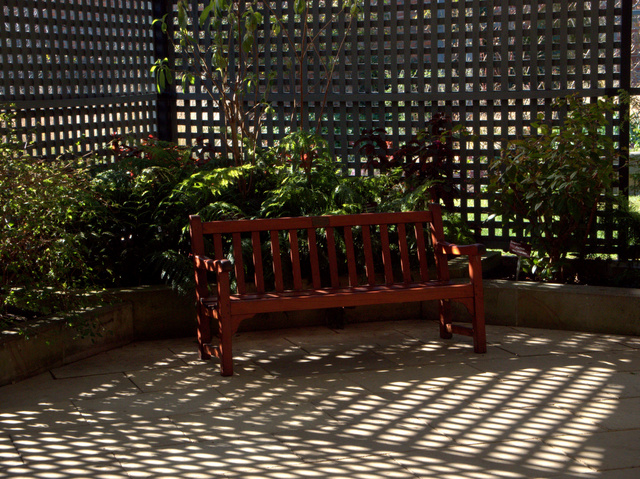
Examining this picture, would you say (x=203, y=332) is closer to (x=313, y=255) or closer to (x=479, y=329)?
(x=313, y=255)

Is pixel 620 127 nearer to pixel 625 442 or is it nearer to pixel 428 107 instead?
pixel 428 107

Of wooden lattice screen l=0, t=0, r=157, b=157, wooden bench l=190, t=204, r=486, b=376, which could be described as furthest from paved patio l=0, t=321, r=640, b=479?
wooden lattice screen l=0, t=0, r=157, b=157

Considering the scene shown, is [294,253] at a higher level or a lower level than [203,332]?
higher

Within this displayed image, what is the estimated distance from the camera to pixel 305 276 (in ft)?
20.2

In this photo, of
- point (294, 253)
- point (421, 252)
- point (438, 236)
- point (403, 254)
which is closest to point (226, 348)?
point (294, 253)

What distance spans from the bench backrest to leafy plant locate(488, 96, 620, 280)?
2.48 feet

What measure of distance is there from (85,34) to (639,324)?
5.04 metres

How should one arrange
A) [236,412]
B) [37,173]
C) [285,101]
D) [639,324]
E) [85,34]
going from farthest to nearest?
[285,101], [85,34], [639,324], [37,173], [236,412]

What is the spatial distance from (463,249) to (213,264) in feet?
5.15

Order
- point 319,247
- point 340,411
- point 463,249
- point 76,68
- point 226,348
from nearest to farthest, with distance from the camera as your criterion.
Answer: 1. point 340,411
2. point 226,348
3. point 463,249
4. point 319,247
5. point 76,68

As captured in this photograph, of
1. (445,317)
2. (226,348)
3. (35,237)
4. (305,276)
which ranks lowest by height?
(445,317)

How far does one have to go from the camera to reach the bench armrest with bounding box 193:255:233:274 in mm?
4875

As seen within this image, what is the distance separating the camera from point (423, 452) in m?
3.85

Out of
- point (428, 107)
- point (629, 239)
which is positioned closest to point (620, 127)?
point (629, 239)
